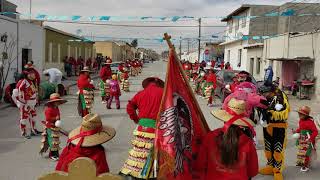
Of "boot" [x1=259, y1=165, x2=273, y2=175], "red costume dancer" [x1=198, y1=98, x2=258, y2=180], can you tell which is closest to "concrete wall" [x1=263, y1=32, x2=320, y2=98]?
"boot" [x1=259, y1=165, x2=273, y2=175]

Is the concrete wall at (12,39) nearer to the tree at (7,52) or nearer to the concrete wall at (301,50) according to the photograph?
the tree at (7,52)

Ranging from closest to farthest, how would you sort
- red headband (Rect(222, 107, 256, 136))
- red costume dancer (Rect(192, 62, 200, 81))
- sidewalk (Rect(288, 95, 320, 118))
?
red headband (Rect(222, 107, 256, 136)) → sidewalk (Rect(288, 95, 320, 118)) → red costume dancer (Rect(192, 62, 200, 81))

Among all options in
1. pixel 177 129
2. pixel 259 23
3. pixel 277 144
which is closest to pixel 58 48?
pixel 259 23

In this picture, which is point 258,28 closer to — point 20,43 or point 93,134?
point 20,43

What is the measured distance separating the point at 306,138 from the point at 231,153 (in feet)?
13.9

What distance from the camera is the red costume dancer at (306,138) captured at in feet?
25.6

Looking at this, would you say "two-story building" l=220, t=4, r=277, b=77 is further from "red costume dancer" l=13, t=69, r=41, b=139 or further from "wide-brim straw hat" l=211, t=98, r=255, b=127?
"wide-brim straw hat" l=211, t=98, r=255, b=127

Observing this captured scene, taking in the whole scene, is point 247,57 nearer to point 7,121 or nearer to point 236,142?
point 7,121

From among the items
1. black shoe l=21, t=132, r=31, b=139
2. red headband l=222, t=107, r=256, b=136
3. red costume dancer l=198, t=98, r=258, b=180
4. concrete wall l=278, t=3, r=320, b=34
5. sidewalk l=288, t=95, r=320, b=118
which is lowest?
black shoe l=21, t=132, r=31, b=139

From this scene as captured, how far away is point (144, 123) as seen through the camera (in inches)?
232

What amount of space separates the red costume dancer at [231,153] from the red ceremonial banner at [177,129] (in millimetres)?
376

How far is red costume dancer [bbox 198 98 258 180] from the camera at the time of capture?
410cm

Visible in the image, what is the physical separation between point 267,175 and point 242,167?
370cm

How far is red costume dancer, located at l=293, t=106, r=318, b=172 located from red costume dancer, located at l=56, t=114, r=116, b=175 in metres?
4.74
